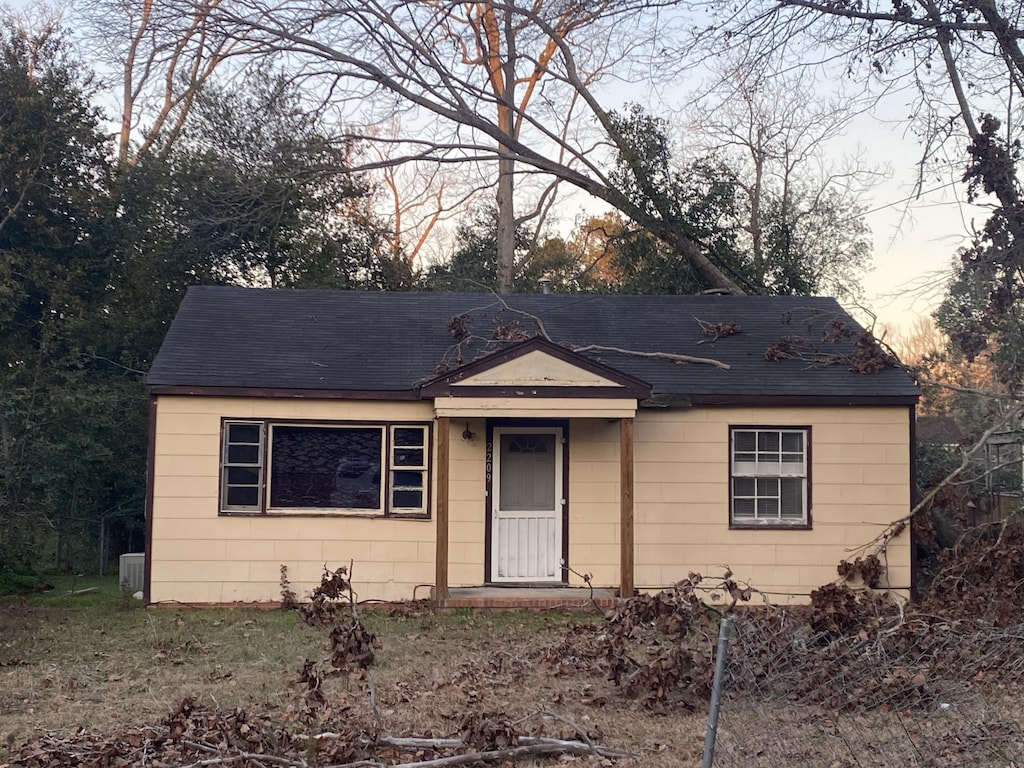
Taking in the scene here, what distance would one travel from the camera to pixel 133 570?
47.2 ft

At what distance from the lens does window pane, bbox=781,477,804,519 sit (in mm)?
13586

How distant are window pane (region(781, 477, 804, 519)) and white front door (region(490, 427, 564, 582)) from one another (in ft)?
9.41

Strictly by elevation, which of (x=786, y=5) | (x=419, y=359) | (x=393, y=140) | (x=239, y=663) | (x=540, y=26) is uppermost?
(x=540, y=26)

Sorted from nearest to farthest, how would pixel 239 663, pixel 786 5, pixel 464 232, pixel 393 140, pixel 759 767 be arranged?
pixel 759 767 < pixel 239 663 < pixel 786 5 < pixel 393 140 < pixel 464 232

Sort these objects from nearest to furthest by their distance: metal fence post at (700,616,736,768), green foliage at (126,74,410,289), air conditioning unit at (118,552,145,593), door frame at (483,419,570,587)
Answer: metal fence post at (700,616,736,768) < door frame at (483,419,570,587) < air conditioning unit at (118,552,145,593) < green foliage at (126,74,410,289)

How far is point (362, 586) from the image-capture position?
13.3m

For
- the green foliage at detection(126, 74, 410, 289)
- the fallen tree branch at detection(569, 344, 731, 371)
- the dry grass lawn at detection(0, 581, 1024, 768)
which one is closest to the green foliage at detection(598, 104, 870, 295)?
the green foliage at detection(126, 74, 410, 289)

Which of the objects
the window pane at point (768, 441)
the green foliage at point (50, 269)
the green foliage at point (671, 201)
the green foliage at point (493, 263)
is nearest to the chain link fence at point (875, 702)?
the window pane at point (768, 441)

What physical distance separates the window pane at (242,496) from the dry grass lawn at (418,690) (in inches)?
53.6

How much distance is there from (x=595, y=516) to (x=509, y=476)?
123 cm

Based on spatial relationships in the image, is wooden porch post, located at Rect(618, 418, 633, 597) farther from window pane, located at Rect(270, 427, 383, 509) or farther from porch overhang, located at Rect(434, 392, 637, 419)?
window pane, located at Rect(270, 427, 383, 509)

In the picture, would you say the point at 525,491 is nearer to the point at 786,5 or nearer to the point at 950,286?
the point at 950,286

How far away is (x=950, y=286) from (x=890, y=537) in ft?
10.6

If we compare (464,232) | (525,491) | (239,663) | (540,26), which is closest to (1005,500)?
(525,491)
